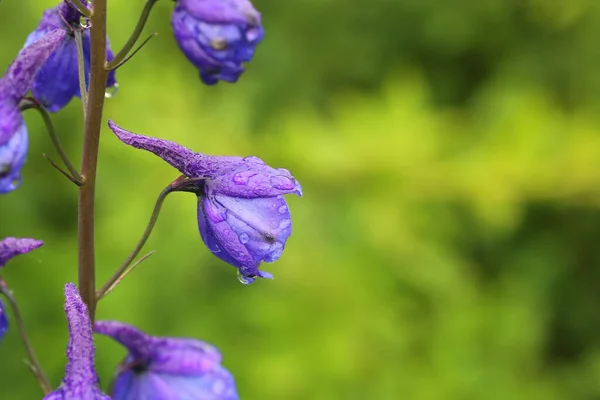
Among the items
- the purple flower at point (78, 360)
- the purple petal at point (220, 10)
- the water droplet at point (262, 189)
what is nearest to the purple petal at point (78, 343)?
the purple flower at point (78, 360)

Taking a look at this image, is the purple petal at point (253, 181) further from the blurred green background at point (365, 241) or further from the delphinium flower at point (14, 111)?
the blurred green background at point (365, 241)

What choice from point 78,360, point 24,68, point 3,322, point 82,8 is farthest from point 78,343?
point 82,8

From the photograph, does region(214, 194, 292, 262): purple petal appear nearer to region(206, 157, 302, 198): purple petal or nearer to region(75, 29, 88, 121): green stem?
region(206, 157, 302, 198): purple petal

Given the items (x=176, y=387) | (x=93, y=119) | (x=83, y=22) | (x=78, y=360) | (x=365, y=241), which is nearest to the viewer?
(x=78, y=360)

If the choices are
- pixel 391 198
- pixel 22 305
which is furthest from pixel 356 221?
pixel 22 305

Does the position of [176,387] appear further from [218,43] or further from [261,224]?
[218,43]

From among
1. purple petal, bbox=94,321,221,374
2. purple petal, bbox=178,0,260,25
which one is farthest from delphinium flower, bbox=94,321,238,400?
purple petal, bbox=178,0,260,25
